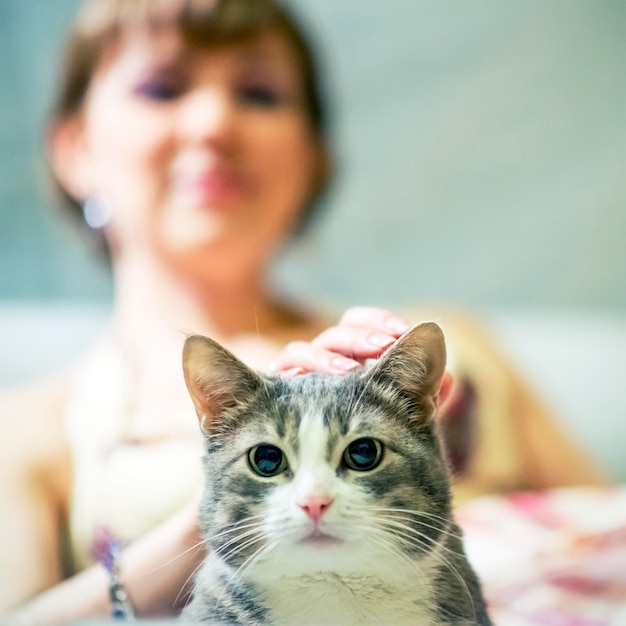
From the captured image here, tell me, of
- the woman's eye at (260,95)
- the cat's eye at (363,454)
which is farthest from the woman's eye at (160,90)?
the cat's eye at (363,454)

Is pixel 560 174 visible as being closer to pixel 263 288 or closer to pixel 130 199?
pixel 263 288

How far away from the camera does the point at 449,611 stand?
1.54ft

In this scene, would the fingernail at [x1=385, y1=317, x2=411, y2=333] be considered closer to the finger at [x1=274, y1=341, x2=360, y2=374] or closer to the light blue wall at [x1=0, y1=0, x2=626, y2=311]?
the finger at [x1=274, y1=341, x2=360, y2=374]

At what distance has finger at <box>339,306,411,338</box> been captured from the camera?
0.54m

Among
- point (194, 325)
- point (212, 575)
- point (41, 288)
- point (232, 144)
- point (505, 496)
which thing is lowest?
point (505, 496)

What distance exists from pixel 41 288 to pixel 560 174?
1.38 metres

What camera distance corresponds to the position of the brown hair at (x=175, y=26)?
1132mm

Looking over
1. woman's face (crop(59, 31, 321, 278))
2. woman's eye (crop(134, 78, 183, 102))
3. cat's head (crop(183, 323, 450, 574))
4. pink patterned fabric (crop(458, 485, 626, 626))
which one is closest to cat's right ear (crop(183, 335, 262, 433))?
cat's head (crop(183, 323, 450, 574))

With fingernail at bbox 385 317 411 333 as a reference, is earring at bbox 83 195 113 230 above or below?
above

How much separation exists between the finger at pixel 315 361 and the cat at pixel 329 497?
0.5 inches

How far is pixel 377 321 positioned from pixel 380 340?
0.02m

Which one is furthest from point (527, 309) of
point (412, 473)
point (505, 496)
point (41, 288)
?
point (412, 473)

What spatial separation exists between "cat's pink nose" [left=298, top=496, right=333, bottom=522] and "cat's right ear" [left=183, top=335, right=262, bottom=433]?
98 mm

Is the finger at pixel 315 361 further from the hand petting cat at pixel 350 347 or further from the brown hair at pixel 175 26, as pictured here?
the brown hair at pixel 175 26
